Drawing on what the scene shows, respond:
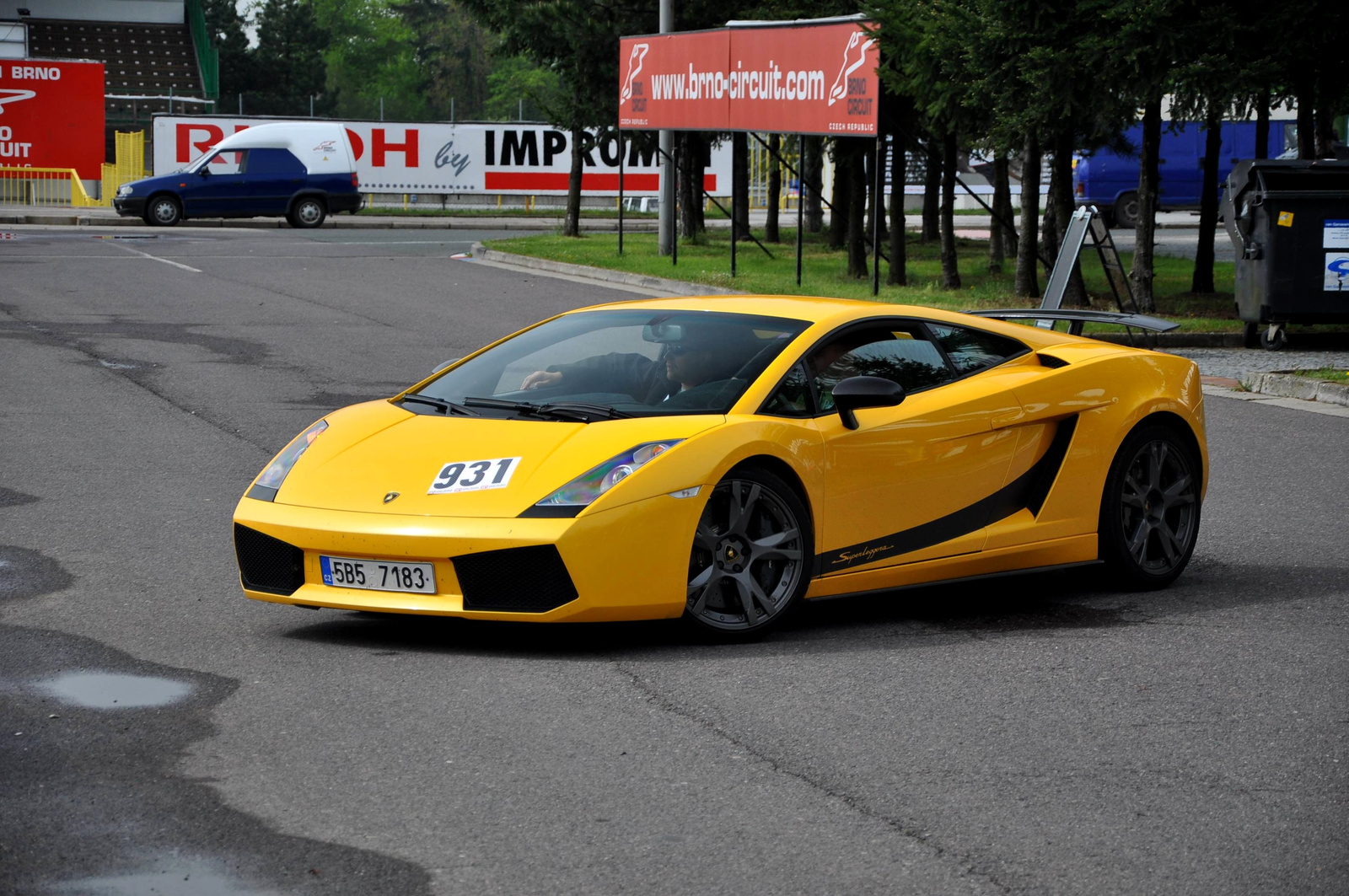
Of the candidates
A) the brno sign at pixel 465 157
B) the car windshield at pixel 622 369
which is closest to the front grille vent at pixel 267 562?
the car windshield at pixel 622 369

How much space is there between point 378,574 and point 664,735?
4.60 feet

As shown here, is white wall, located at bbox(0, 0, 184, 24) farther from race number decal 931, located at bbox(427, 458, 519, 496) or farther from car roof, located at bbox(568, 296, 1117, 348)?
race number decal 931, located at bbox(427, 458, 519, 496)

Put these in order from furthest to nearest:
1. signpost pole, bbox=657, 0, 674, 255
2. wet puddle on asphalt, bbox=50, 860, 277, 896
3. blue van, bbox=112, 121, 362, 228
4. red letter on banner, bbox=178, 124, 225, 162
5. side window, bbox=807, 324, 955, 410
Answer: red letter on banner, bbox=178, 124, 225, 162
blue van, bbox=112, 121, 362, 228
signpost pole, bbox=657, 0, 674, 255
side window, bbox=807, 324, 955, 410
wet puddle on asphalt, bbox=50, 860, 277, 896

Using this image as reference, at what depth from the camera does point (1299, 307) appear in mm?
18281

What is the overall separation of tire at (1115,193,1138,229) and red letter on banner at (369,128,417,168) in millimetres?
18508

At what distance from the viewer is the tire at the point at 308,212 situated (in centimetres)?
4088

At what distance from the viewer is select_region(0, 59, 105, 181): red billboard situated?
47844 mm

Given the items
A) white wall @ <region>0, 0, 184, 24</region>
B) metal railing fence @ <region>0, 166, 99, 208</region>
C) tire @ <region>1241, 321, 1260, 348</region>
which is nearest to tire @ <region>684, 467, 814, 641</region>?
tire @ <region>1241, 321, 1260, 348</region>

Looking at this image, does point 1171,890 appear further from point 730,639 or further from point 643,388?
point 643,388

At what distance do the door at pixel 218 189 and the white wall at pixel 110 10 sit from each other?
119 feet

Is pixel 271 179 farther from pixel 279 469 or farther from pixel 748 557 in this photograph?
pixel 748 557

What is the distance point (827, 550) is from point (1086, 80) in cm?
1440

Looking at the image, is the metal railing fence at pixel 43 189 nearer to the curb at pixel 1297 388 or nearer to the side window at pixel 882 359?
the curb at pixel 1297 388

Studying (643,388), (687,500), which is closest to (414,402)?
(643,388)
